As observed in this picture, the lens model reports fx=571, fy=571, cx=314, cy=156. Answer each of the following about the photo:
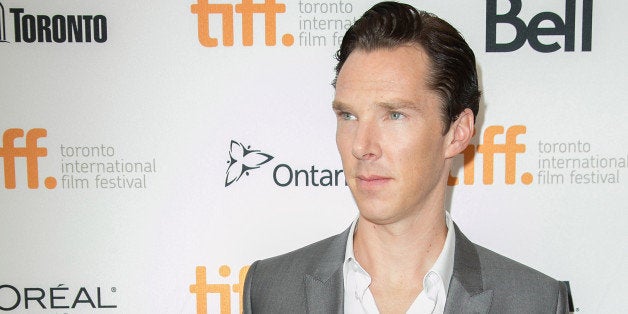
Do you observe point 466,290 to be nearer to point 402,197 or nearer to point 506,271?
point 506,271

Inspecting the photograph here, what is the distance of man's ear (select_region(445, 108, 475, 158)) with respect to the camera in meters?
1.64

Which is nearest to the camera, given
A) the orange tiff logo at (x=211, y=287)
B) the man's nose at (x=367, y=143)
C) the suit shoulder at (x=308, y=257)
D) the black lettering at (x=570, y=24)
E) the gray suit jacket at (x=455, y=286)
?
the man's nose at (x=367, y=143)

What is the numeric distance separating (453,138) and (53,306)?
1.75 metres

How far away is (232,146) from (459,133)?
0.95m

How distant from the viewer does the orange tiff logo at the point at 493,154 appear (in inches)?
89.3

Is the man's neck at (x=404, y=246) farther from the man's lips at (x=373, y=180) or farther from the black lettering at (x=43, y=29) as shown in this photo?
the black lettering at (x=43, y=29)

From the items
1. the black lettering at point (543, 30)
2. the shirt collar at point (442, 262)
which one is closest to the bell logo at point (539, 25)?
the black lettering at point (543, 30)

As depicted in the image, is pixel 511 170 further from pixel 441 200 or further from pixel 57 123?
pixel 57 123

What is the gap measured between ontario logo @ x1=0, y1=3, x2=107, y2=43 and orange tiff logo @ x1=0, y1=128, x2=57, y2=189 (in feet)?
1.22

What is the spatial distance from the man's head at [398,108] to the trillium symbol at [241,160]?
0.74 meters

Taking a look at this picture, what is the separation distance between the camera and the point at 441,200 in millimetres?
1680

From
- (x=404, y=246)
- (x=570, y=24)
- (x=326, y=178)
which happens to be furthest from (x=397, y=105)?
(x=570, y=24)

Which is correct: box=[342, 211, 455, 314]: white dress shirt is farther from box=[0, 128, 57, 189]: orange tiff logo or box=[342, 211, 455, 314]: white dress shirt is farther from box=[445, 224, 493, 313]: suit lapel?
box=[0, 128, 57, 189]: orange tiff logo

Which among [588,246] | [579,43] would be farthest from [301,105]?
[588,246]
